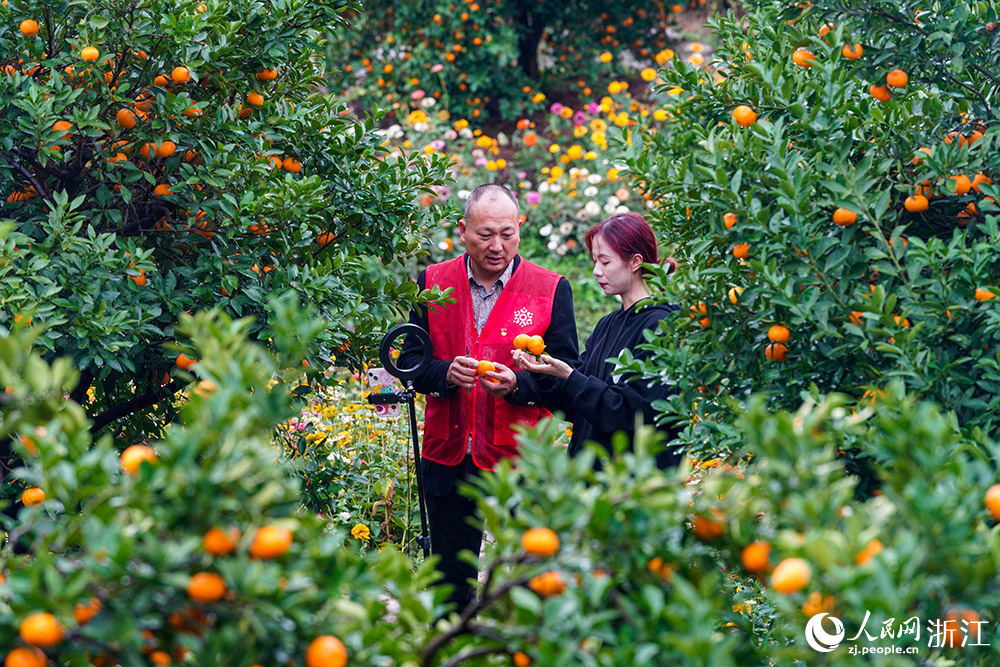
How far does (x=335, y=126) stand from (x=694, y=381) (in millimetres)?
1520

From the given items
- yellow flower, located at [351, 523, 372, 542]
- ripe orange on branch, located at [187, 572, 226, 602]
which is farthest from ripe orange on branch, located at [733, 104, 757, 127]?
yellow flower, located at [351, 523, 372, 542]

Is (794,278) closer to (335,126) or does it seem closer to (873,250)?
(873,250)

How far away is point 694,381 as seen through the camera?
Result: 7.35ft

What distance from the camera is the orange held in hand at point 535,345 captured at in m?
3.15

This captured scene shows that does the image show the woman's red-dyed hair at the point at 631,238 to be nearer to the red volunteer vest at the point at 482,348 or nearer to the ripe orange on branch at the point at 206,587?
the red volunteer vest at the point at 482,348

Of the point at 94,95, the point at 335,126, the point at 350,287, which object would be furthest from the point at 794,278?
the point at 94,95

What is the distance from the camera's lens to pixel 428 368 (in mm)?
3213

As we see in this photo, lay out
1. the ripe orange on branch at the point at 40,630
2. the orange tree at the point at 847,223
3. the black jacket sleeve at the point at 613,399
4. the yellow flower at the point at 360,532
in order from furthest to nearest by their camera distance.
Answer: the yellow flower at the point at 360,532
the black jacket sleeve at the point at 613,399
the orange tree at the point at 847,223
the ripe orange on branch at the point at 40,630

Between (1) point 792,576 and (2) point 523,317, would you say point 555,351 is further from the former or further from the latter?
(1) point 792,576

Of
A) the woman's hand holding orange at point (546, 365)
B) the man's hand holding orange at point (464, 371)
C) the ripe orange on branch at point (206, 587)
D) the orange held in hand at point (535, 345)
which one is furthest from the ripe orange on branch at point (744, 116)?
the ripe orange on branch at point (206, 587)

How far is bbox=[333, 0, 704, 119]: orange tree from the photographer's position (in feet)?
29.5

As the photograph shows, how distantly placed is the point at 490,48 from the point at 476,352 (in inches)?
245

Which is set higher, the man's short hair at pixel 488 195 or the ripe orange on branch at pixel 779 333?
the man's short hair at pixel 488 195

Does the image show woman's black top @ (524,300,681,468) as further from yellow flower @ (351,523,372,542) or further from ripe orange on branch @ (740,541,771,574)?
ripe orange on branch @ (740,541,771,574)
